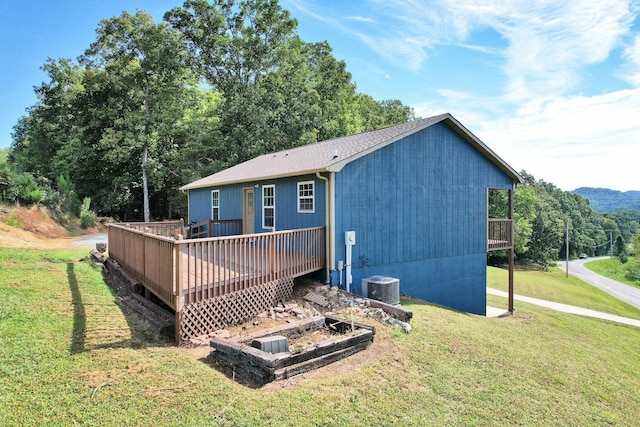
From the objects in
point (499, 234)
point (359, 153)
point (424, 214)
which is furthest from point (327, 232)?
point (499, 234)

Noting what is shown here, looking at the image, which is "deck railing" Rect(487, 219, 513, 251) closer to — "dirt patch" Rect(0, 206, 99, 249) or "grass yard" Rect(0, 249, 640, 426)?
"grass yard" Rect(0, 249, 640, 426)

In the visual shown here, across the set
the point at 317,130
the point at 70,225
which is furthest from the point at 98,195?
the point at 317,130

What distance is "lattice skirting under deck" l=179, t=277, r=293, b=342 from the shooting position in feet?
18.0

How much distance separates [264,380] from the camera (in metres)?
4.12

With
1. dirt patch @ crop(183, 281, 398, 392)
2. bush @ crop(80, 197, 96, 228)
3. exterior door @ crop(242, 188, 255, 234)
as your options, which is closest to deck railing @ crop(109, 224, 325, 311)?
dirt patch @ crop(183, 281, 398, 392)

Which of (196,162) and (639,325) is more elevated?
(196,162)

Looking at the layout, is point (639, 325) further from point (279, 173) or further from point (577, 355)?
point (279, 173)

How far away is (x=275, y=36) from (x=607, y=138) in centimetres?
2954

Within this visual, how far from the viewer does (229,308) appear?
6148 mm

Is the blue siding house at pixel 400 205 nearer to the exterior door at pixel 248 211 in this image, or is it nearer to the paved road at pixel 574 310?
the exterior door at pixel 248 211

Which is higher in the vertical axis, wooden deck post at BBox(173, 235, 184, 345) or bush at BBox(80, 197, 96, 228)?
bush at BBox(80, 197, 96, 228)

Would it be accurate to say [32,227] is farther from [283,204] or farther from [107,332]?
[107,332]

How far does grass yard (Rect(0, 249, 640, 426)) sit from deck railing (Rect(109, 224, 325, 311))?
2.71 feet

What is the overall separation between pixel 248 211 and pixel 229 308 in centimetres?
643
